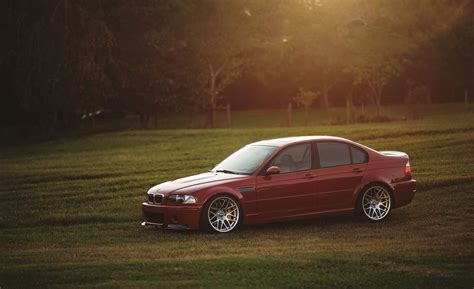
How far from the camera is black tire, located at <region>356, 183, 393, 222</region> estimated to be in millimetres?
14484

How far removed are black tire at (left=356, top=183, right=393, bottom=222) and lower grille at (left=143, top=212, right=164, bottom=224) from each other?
337cm

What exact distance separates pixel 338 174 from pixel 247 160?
1567 mm

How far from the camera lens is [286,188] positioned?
1393 cm

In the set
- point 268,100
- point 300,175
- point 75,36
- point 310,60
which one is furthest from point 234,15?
point 300,175

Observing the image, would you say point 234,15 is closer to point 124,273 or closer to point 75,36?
point 75,36

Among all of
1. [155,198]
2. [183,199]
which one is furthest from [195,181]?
[155,198]

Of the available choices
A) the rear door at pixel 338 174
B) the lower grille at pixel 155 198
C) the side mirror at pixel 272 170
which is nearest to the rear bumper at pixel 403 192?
the rear door at pixel 338 174

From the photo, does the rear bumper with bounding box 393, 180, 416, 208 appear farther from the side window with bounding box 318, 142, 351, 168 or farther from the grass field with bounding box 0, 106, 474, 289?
the side window with bounding box 318, 142, 351, 168

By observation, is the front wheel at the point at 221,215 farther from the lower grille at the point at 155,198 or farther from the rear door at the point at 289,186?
the lower grille at the point at 155,198

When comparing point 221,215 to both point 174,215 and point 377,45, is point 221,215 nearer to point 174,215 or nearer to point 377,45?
point 174,215

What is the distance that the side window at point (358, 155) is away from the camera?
14.6 metres

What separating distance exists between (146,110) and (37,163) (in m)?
22.7

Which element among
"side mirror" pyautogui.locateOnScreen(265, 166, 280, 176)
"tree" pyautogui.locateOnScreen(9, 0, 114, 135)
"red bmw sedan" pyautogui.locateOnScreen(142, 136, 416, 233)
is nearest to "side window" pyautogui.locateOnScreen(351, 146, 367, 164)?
"red bmw sedan" pyautogui.locateOnScreen(142, 136, 416, 233)

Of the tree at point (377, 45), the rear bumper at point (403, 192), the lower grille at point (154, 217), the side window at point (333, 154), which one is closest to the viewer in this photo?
the lower grille at point (154, 217)
